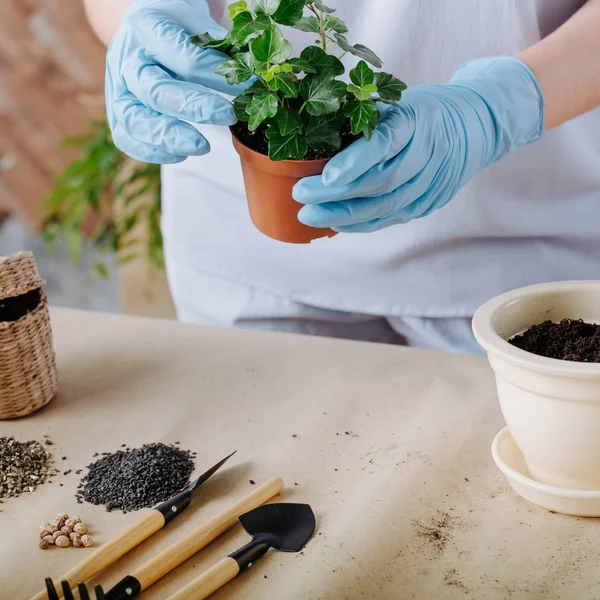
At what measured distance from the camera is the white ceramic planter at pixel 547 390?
→ 2.80ft

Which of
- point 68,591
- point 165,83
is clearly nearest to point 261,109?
point 165,83

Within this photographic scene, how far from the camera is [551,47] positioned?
4.04ft

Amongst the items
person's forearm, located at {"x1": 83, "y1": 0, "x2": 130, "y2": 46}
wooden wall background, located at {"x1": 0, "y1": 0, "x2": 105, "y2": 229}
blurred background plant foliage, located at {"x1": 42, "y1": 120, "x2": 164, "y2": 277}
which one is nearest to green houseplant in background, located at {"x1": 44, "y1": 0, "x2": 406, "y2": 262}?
person's forearm, located at {"x1": 83, "y1": 0, "x2": 130, "y2": 46}

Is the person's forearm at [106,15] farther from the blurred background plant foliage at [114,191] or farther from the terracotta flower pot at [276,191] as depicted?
the blurred background plant foliage at [114,191]

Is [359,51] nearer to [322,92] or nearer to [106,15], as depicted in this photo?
[322,92]

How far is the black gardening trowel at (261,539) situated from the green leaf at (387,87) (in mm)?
507

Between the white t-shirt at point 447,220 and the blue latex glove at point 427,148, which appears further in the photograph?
the white t-shirt at point 447,220

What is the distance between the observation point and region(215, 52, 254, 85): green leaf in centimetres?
95

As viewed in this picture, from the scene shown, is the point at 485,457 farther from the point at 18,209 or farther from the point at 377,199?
the point at 18,209

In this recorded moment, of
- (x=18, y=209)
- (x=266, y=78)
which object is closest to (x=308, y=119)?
(x=266, y=78)

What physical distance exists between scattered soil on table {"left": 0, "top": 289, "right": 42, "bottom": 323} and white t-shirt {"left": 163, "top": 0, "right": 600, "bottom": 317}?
0.44 metres

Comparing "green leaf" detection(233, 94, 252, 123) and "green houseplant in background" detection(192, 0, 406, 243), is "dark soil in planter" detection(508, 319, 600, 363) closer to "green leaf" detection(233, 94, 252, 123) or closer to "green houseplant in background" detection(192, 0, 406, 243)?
"green houseplant in background" detection(192, 0, 406, 243)

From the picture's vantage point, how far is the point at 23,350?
1.18m

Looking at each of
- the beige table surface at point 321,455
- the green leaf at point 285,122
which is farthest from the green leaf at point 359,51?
the beige table surface at point 321,455
